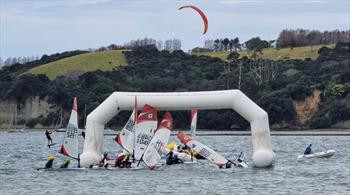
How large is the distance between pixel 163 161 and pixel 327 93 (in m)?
77.0

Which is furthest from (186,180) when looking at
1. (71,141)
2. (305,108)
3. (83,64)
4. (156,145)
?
(83,64)

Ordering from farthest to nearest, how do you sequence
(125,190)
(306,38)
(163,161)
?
(306,38), (163,161), (125,190)

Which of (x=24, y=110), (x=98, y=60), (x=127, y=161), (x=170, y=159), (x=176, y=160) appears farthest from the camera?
(x=98, y=60)

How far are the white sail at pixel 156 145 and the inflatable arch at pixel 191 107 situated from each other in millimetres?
1181

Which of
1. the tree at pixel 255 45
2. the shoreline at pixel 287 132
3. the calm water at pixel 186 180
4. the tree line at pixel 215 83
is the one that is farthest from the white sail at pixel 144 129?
the tree at pixel 255 45

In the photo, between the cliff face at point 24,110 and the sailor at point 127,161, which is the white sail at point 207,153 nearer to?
the sailor at point 127,161

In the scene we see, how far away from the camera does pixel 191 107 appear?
52.6m

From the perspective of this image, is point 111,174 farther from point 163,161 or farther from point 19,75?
point 19,75

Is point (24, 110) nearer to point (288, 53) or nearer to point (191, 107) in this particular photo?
point (288, 53)

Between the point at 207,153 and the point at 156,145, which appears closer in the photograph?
the point at 156,145

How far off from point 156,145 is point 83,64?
123242mm

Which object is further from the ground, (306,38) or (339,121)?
(306,38)

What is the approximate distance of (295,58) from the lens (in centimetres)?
17062

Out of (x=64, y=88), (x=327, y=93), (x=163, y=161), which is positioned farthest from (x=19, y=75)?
(x=163, y=161)
